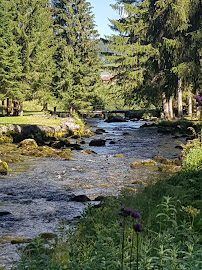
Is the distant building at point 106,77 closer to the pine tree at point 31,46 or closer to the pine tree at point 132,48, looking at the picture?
the pine tree at point 132,48

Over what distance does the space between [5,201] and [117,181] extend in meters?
3.45

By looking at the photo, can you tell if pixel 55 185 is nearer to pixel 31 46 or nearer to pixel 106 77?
pixel 31 46

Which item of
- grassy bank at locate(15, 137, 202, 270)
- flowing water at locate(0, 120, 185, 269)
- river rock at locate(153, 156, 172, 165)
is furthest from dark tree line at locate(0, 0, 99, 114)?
grassy bank at locate(15, 137, 202, 270)

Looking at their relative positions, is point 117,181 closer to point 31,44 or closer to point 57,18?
point 31,44

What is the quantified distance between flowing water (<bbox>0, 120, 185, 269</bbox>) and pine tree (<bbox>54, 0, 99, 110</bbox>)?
22.1 m

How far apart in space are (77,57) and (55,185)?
1277 inches

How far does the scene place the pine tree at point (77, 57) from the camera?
39.6 m

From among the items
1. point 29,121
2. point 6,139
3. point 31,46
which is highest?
point 31,46

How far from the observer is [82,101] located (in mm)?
40625

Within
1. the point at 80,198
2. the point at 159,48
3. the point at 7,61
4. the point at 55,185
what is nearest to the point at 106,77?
the point at 159,48

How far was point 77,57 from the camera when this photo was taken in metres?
41.5

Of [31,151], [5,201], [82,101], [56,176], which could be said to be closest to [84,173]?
[56,176]

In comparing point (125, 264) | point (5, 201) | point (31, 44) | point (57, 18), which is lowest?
point (5, 201)

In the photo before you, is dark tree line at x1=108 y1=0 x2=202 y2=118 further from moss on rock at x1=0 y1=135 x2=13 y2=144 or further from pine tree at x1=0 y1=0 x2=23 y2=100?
moss on rock at x1=0 y1=135 x2=13 y2=144
